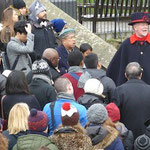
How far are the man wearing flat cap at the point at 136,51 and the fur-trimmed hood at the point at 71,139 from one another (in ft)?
12.5

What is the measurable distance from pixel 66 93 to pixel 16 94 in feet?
2.32

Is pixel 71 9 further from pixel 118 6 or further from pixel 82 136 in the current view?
pixel 82 136

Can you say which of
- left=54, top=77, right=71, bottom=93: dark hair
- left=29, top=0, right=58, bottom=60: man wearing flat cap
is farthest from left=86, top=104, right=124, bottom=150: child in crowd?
left=29, top=0, right=58, bottom=60: man wearing flat cap

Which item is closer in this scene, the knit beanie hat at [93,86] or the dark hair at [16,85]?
the dark hair at [16,85]

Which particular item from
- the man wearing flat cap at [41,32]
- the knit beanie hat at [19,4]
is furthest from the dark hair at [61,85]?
the knit beanie hat at [19,4]

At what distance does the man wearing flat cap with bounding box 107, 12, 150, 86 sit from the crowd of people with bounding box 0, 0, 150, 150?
0.02 meters

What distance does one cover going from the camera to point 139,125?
8.68 metres

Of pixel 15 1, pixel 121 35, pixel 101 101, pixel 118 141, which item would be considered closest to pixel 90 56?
pixel 101 101

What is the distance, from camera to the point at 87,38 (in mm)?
13508

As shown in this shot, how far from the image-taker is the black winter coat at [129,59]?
10555mm

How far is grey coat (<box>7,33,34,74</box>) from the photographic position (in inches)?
402

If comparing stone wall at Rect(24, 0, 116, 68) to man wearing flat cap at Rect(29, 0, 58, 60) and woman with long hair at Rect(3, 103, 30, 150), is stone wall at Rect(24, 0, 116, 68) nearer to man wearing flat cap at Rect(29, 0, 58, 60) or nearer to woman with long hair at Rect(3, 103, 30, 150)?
man wearing flat cap at Rect(29, 0, 58, 60)

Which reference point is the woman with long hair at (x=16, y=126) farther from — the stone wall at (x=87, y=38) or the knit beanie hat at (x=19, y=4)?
the stone wall at (x=87, y=38)

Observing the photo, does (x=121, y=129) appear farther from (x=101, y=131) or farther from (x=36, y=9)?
(x=36, y=9)
